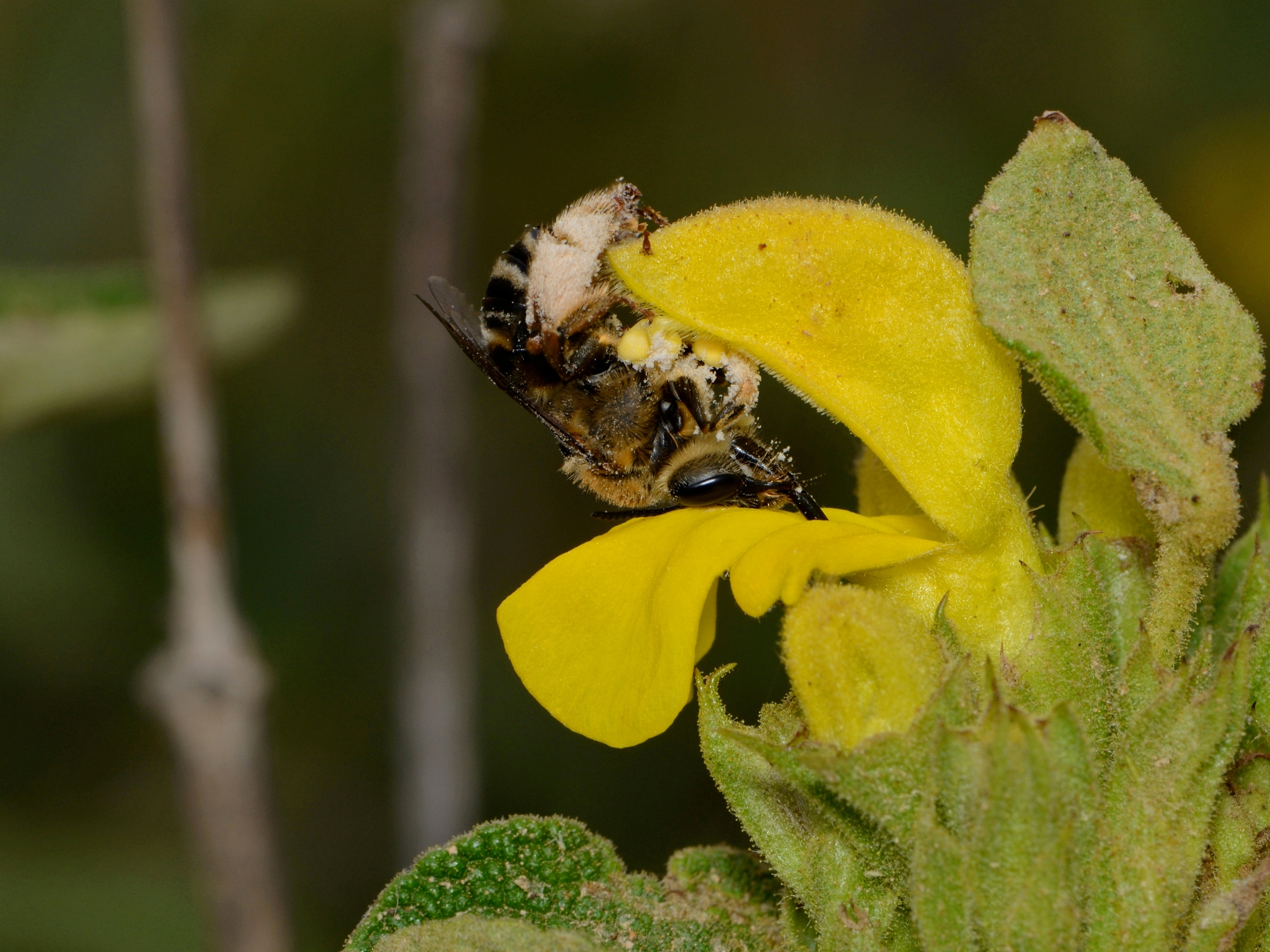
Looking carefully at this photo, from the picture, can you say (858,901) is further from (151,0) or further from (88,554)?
(88,554)

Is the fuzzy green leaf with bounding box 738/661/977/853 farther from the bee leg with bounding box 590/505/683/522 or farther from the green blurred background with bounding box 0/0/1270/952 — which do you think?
the green blurred background with bounding box 0/0/1270/952

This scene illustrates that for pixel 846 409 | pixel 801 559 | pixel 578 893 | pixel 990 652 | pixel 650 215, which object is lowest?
pixel 578 893

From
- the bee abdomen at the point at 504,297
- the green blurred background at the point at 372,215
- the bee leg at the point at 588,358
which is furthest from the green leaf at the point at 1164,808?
the green blurred background at the point at 372,215

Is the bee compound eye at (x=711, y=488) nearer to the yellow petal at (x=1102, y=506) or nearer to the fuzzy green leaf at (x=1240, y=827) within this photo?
the yellow petal at (x=1102, y=506)

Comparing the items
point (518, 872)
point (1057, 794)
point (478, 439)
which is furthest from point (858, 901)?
point (478, 439)

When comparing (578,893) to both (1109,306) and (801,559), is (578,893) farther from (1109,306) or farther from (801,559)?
(1109,306)

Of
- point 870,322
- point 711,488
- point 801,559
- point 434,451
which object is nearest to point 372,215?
point 434,451
